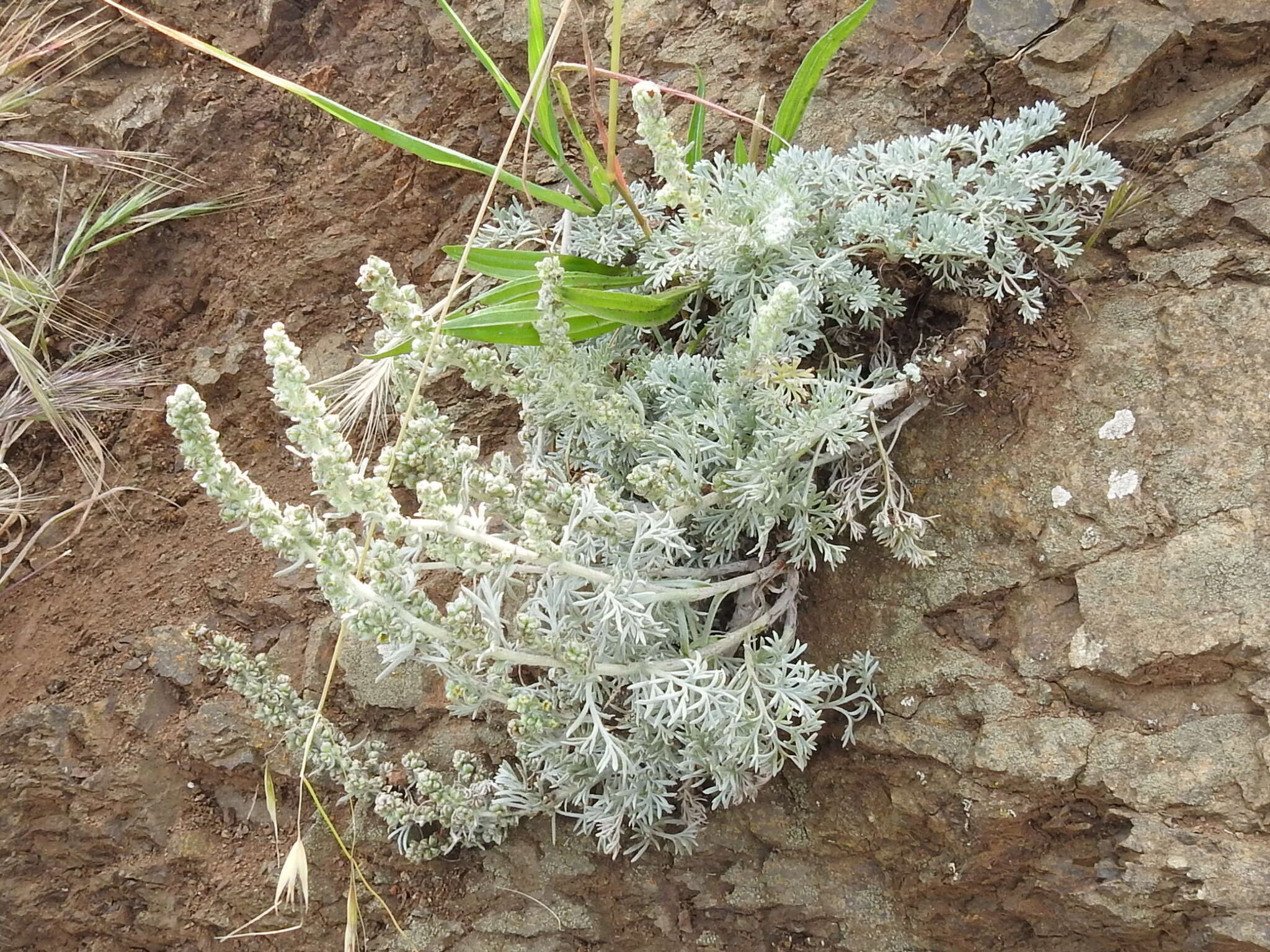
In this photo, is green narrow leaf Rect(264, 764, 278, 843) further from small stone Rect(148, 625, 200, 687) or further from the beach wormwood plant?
small stone Rect(148, 625, 200, 687)

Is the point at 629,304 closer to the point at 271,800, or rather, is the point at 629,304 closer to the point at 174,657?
the point at 271,800

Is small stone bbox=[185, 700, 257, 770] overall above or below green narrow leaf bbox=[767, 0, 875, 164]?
below

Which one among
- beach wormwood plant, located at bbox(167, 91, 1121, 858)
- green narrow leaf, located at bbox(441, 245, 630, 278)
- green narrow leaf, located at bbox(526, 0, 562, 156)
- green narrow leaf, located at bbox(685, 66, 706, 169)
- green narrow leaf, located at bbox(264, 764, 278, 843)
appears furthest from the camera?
green narrow leaf, located at bbox(685, 66, 706, 169)

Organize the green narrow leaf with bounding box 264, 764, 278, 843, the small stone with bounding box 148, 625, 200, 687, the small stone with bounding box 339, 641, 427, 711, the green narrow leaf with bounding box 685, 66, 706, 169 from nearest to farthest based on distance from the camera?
the green narrow leaf with bounding box 264, 764, 278, 843 → the green narrow leaf with bounding box 685, 66, 706, 169 → the small stone with bounding box 339, 641, 427, 711 → the small stone with bounding box 148, 625, 200, 687

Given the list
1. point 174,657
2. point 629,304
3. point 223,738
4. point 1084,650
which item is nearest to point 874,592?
point 1084,650

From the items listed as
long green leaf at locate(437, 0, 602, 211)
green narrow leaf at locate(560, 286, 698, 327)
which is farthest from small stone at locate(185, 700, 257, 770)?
long green leaf at locate(437, 0, 602, 211)

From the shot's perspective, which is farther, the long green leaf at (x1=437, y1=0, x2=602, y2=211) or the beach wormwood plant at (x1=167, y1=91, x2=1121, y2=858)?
the long green leaf at (x1=437, y1=0, x2=602, y2=211)

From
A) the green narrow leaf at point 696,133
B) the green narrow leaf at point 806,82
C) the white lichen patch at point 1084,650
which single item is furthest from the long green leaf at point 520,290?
the white lichen patch at point 1084,650
